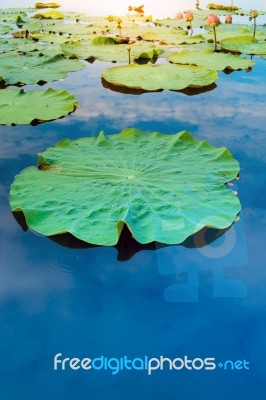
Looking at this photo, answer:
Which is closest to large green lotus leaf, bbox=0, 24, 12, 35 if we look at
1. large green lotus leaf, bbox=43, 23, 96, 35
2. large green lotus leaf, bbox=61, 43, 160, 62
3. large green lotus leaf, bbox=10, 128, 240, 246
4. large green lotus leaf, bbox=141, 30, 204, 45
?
large green lotus leaf, bbox=43, 23, 96, 35

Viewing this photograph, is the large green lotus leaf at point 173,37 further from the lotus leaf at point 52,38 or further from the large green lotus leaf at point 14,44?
the large green lotus leaf at point 14,44

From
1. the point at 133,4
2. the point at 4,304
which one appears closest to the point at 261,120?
the point at 4,304

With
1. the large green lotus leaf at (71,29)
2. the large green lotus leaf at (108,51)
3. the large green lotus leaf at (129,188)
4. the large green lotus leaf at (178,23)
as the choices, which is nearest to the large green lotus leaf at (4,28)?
the large green lotus leaf at (71,29)

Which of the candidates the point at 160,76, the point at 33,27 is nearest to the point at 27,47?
the point at 33,27

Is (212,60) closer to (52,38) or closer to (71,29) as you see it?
(52,38)

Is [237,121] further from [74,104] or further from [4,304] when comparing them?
[4,304]
